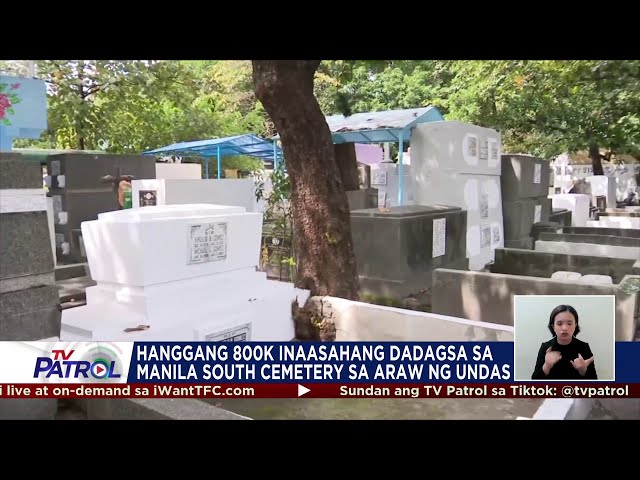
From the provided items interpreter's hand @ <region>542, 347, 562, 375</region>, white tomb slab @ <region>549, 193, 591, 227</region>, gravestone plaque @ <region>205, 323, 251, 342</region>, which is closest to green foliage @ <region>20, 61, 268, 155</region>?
gravestone plaque @ <region>205, 323, 251, 342</region>

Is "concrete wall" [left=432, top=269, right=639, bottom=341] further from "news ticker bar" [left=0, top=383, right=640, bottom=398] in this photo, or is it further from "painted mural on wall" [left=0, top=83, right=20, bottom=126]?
"painted mural on wall" [left=0, top=83, right=20, bottom=126]

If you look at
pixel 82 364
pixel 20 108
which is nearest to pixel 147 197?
pixel 20 108

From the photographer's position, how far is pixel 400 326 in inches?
175

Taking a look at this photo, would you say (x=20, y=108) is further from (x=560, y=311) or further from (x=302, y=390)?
(x=560, y=311)

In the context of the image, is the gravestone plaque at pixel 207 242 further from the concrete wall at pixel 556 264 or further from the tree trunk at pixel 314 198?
the concrete wall at pixel 556 264

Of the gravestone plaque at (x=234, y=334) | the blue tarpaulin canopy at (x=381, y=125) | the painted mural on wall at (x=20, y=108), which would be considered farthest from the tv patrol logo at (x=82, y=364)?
the blue tarpaulin canopy at (x=381, y=125)

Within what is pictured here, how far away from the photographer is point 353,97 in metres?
8.45

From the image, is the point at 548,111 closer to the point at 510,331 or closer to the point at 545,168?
the point at 545,168

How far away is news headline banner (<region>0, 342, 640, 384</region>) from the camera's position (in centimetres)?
344

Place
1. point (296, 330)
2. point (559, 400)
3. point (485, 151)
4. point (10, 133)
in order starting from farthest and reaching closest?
point (485, 151)
point (296, 330)
point (10, 133)
point (559, 400)

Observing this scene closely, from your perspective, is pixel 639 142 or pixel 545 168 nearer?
pixel 639 142

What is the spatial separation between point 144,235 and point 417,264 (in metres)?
3.81

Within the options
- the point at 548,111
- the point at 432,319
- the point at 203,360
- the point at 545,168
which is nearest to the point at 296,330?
the point at 432,319

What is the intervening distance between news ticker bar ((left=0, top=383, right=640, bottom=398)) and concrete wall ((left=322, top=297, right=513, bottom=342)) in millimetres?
377
